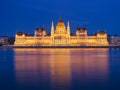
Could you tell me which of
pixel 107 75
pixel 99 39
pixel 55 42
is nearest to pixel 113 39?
pixel 99 39

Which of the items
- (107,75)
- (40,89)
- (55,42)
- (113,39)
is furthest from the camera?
(113,39)

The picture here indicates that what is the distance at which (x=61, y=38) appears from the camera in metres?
108

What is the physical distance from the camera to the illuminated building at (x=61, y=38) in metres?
108

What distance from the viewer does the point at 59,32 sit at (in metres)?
109

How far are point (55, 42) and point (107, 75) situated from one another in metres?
87.9

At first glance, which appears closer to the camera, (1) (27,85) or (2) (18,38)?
(1) (27,85)

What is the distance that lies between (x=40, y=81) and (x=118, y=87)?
405 cm

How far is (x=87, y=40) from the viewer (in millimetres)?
108562

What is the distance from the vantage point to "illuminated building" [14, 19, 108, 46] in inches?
4235

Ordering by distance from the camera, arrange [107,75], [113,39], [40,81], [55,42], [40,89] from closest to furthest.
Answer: [40,89]
[40,81]
[107,75]
[55,42]
[113,39]

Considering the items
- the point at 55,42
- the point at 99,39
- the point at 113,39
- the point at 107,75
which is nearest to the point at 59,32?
the point at 55,42

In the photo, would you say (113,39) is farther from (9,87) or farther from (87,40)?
(9,87)

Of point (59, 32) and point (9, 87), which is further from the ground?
point (59, 32)

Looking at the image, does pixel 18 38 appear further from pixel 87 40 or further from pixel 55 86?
pixel 55 86
